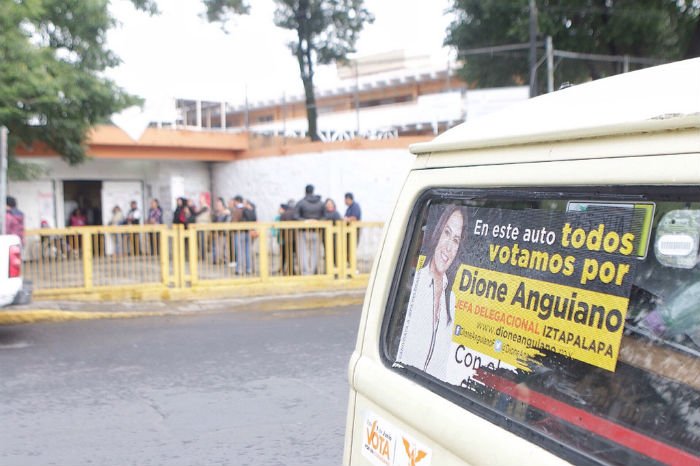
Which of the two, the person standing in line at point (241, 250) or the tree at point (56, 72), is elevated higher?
the tree at point (56, 72)

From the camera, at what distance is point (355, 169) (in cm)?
1591

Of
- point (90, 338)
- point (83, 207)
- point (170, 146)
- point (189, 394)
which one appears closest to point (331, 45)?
point (170, 146)

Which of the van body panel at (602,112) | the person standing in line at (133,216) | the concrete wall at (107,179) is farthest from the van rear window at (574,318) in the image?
the person standing in line at (133,216)

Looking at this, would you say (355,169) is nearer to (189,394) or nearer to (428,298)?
(189,394)

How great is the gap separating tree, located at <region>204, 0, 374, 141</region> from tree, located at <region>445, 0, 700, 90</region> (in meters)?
5.07

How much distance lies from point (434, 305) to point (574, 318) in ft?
1.72

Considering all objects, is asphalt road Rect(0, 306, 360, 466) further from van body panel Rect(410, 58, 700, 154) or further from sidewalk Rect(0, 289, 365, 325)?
van body panel Rect(410, 58, 700, 154)

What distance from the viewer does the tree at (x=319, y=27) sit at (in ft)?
73.7

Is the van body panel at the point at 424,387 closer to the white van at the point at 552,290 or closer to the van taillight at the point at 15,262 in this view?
the white van at the point at 552,290

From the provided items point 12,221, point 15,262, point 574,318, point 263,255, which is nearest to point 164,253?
point 263,255

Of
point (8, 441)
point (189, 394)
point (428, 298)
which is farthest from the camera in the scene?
point (189, 394)

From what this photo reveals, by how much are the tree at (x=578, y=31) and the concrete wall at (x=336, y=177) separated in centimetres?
465

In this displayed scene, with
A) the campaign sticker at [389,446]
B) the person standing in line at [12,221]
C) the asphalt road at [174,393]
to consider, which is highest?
the person standing in line at [12,221]

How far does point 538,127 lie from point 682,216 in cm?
44
